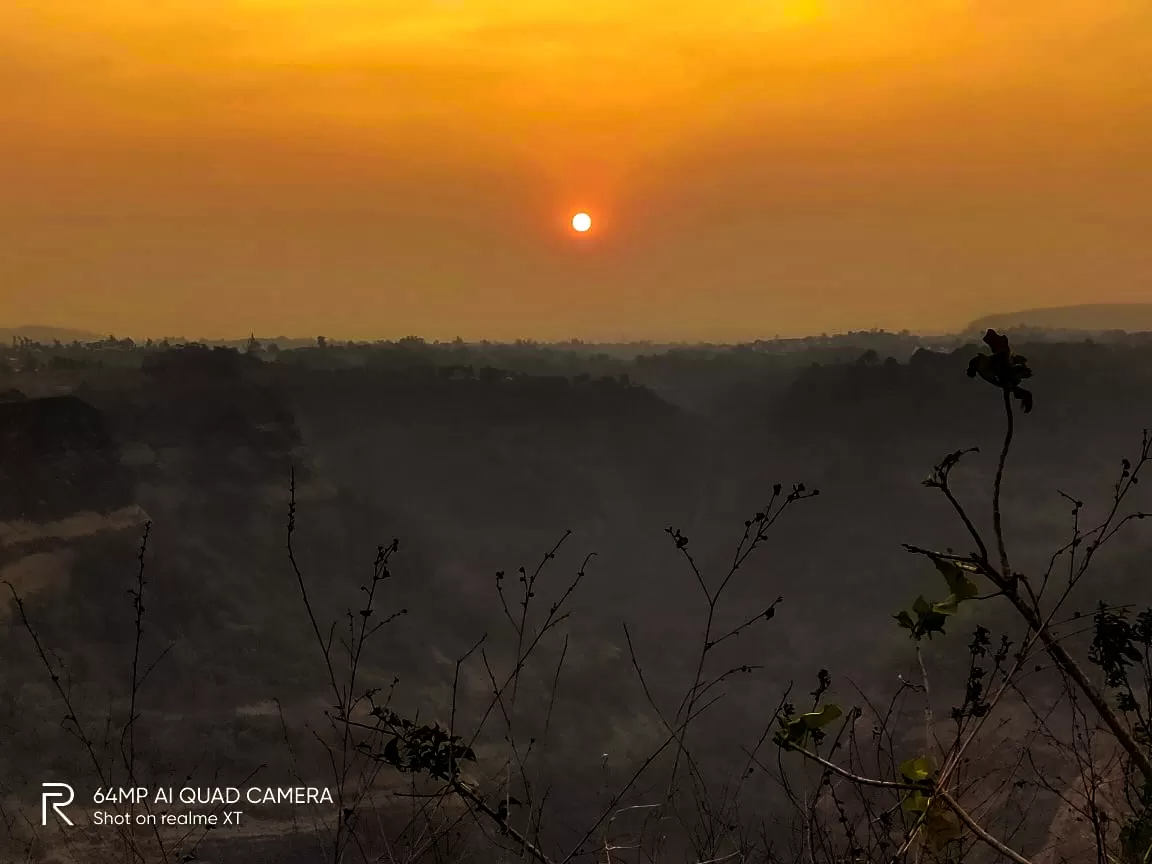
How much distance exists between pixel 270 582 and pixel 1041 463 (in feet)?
66.4

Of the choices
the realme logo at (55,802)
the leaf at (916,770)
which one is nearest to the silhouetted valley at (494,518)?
the realme logo at (55,802)

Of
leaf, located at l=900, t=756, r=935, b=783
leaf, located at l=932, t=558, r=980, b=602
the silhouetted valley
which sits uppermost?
leaf, located at l=932, t=558, r=980, b=602

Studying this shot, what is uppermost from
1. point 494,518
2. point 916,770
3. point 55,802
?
point 916,770

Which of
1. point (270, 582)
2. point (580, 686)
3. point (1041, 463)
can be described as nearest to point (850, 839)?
point (580, 686)

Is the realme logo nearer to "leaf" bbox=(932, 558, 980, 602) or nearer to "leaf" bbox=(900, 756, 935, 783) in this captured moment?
"leaf" bbox=(900, 756, 935, 783)

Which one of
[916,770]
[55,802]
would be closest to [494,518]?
[55,802]

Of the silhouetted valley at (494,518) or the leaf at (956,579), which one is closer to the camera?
the leaf at (956,579)

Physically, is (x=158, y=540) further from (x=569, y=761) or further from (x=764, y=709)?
(x=764, y=709)

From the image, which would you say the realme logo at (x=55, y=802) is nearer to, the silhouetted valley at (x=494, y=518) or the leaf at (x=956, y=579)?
the leaf at (x=956, y=579)

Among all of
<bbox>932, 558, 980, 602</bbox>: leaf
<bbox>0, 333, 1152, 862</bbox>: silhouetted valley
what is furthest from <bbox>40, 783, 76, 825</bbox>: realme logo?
<bbox>0, 333, 1152, 862</bbox>: silhouetted valley

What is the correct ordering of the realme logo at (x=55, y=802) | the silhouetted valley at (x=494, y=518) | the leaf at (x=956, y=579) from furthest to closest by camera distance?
the silhouetted valley at (x=494, y=518), the realme logo at (x=55, y=802), the leaf at (x=956, y=579)

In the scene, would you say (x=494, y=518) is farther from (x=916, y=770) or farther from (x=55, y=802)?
(x=916, y=770)

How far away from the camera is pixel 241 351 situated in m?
24.1

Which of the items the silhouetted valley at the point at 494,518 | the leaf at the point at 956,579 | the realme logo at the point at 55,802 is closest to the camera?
the leaf at the point at 956,579
